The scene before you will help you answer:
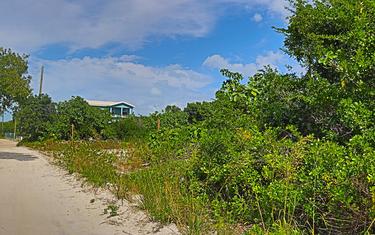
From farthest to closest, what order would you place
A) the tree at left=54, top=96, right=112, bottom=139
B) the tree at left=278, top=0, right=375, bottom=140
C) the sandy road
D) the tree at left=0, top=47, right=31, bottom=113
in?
1. the tree at left=54, top=96, right=112, bottom=139
2. the tree at left=0, top=47, right=31, bottom=113
3. the sandy road
4. the tree at left=278, top=0, right=375, bottom=140

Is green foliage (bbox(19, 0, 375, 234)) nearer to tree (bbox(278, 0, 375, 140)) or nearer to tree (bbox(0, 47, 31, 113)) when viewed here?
tree (bbox(278, 0, 375, 140))

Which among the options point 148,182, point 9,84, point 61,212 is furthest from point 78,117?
point 148,182

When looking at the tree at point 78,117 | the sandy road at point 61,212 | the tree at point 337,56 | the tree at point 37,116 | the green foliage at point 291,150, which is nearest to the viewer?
the green foliage at point 291,150

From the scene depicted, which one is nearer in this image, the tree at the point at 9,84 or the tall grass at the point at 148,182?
the tall grass at the point at 148,182

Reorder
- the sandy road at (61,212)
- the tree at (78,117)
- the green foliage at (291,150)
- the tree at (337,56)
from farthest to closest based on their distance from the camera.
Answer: the tree at (78,117)
the sandy road at (61,212)
the tree at (337,56)
the green foliage at (291,150)

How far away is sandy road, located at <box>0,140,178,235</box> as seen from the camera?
22.2 feet

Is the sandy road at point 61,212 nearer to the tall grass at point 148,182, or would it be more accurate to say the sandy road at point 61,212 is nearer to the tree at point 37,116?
the tall grass at point 148,182

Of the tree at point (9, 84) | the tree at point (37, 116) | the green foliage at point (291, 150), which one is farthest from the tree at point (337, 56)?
the tree at point (37, 116)

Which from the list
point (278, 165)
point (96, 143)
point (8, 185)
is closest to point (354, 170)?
point (278, 165)

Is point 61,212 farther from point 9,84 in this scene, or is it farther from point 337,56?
point 9,84

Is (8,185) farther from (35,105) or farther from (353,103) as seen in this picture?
(35,105)

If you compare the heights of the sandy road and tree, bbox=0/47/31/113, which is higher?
tree, bbox=0/47/31/113

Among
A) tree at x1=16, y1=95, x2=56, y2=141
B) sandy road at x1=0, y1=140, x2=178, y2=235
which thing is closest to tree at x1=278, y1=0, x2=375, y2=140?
sandy road at x1=0, y1=140, x2=178, y2=235

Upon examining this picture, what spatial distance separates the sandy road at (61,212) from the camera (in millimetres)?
6771
